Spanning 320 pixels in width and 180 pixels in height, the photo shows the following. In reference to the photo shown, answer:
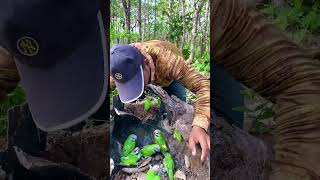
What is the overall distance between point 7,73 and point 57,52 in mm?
930

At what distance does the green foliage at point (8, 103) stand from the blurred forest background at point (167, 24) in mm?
500

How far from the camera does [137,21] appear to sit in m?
2.80

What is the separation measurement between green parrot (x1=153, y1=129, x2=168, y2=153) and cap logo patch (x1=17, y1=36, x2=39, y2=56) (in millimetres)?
1174

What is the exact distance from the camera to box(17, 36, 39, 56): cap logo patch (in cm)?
160

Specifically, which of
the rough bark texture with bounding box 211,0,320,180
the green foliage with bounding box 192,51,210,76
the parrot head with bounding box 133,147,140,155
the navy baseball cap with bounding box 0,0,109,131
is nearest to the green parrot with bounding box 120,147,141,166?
the parrot head with bounding box 133,147,140,155

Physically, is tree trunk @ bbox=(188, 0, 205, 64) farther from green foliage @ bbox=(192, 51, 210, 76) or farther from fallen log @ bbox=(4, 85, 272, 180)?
fallen log @ bbox=(4, 85, 272, 180)

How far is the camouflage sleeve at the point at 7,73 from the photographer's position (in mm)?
2455

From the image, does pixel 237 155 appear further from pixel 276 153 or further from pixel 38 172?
pixel 38 172

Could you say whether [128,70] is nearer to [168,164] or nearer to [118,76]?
[118,76]

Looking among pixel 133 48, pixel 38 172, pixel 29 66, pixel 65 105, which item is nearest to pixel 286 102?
pixel 133 48

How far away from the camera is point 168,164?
2727 mm

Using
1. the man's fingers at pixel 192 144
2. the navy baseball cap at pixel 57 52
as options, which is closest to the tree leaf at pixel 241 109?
the man's fingers at pixel 192 144

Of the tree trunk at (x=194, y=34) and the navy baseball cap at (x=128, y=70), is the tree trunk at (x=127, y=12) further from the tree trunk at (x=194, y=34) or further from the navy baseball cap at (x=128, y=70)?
the tree trunk at (x=194, y=34)

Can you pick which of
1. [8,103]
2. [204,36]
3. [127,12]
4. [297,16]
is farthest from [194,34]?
[8,103]
